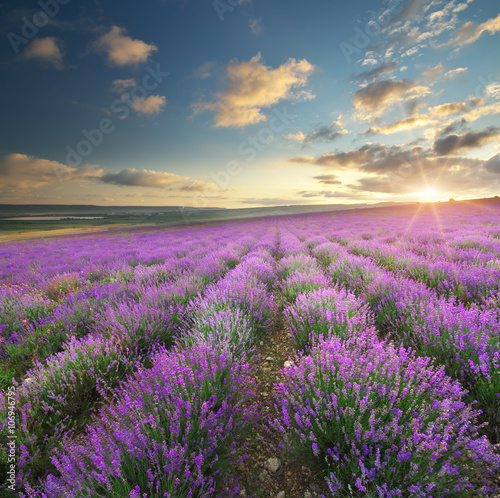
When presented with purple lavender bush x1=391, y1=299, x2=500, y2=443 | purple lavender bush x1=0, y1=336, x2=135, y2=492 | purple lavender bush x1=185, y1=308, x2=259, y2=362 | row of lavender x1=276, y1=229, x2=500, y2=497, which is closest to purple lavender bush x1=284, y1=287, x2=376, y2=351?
row of lavender x1=276, y1=229, x2=500, y2=497

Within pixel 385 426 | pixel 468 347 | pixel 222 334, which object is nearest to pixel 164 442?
pixel 385 426

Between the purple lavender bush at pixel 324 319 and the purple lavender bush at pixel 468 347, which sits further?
the purple lavender bush at pixel 324 319

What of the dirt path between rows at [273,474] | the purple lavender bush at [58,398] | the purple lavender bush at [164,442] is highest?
the purple lavender bush at [164,442]

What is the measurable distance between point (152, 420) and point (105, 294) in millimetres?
3352

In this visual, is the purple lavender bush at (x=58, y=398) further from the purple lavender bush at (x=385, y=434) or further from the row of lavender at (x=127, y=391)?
the purple lavender bush at (x=385, y=434)

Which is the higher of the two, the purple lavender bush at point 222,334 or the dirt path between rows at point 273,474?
the purple lavender bush at point 222,334

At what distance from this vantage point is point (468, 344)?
1912mm

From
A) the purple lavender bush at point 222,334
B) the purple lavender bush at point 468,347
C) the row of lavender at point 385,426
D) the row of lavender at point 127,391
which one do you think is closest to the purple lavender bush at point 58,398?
the row of lavender at point 127,391

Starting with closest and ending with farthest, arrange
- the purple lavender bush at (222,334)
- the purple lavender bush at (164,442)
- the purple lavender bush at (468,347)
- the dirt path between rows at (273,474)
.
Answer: the purple lavender bush at (164,442) → the dirt path between rows at (273,474) → the purple lavender bush at (468,347) → the purple lavender bush at (222,334)

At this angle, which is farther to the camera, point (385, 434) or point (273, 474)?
point (273, 474)

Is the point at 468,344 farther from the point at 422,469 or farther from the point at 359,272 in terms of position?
the point at 359,272

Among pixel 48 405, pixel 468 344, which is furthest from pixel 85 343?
pixel 468 344

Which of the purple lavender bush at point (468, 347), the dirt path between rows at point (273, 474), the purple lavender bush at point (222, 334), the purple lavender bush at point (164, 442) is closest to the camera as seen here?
the purple lavender bush at point (164, 442)

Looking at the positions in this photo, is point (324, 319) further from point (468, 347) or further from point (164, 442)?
point (164, 442)
